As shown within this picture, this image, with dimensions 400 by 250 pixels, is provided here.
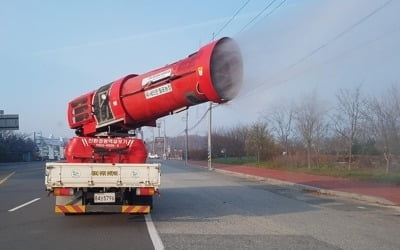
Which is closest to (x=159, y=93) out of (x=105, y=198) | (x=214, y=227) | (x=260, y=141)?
(x=105, y=198)

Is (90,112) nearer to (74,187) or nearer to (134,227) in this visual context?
(74,187)

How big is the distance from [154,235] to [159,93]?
317cm

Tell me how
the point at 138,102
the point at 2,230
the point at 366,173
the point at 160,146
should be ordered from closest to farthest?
the point at 2,230, the point at 138,102, the point at 366,173, the point at 160,146

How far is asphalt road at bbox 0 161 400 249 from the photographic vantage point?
9.71 metres

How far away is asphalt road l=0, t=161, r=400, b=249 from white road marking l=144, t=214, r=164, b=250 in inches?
3.6

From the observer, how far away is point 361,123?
31.0 meters

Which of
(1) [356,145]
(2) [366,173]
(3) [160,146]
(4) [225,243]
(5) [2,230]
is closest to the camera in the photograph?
(4) [225,243]

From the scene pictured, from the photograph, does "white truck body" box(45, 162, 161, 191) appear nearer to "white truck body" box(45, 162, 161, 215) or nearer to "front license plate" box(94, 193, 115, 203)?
"white truck body" box(45, 162, 161, 215)

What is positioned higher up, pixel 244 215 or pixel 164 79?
pixel 164 79

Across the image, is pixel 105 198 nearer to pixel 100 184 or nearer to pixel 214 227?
pixel 100 184

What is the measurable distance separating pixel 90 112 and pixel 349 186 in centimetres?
1463

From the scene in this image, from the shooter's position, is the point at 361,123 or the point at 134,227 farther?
the point at 361,123

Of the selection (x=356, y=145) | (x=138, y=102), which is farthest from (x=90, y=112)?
(x=356, y=145)

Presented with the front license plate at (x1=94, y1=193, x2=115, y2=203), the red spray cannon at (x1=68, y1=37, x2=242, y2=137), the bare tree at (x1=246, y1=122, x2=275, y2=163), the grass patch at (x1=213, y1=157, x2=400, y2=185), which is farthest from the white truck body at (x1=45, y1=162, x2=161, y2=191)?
the bare tree at (x1=246, y1=122, x2=275, y2=163)
